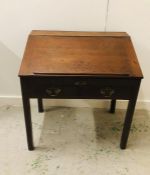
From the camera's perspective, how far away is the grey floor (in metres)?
1.59

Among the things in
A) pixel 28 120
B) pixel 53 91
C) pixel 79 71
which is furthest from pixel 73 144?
pixel 79 71

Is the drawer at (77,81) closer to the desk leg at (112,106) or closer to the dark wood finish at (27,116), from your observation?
the dark wood finish at (27,116)

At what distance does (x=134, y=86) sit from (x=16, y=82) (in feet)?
3.14

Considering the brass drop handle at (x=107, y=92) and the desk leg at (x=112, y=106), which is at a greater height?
the brass drop handle at (x=107, y=92)

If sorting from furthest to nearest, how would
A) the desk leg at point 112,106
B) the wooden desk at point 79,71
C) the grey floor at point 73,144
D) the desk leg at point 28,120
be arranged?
1. the desk leg at point 112,106
2. the grey floor at point 73,144
3. the desk leg at point 28,120
4. the wooden desk at point 79,71

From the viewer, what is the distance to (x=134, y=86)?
1.40 meters

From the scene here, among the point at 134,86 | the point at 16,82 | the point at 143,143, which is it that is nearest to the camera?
the point at 134,86

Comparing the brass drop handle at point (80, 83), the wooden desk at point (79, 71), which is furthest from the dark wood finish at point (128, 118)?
the brass drop handle at point (80, 83)

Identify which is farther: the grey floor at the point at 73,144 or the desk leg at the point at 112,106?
the desk leg at the point at 112,106

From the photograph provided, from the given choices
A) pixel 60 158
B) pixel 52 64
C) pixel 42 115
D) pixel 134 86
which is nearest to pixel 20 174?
pixel 60 158

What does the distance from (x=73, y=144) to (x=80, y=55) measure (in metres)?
0.63

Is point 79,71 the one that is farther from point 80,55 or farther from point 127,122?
point 127,122

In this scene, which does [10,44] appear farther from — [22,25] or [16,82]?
[16,82]

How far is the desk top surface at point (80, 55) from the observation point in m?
1.36
